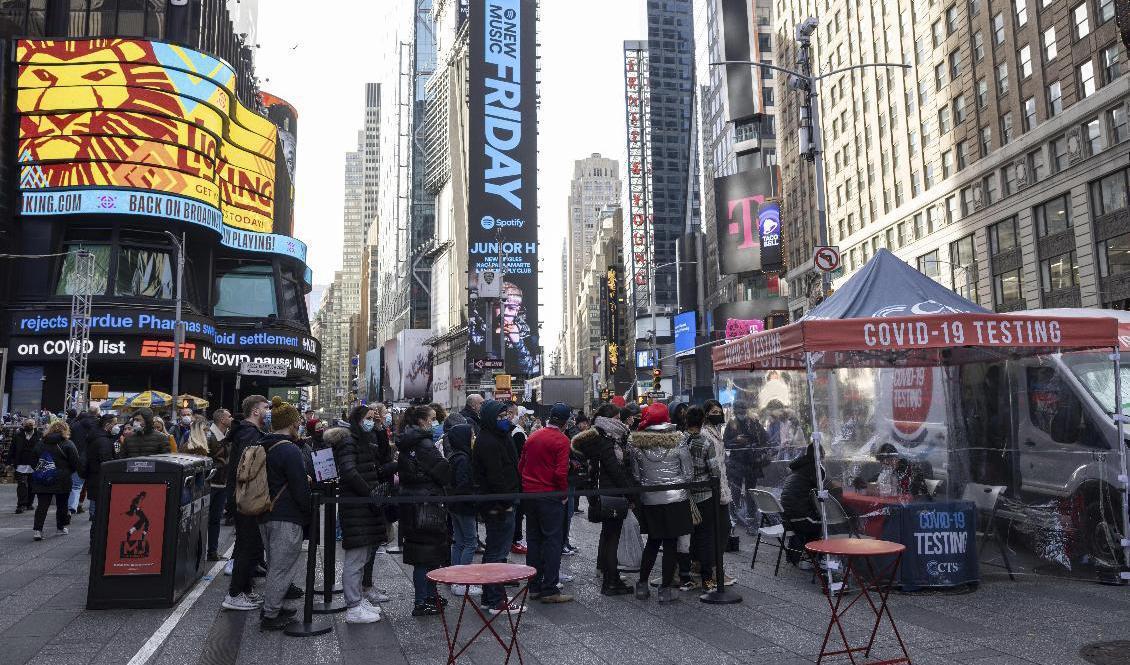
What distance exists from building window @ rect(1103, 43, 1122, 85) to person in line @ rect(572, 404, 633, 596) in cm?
3715

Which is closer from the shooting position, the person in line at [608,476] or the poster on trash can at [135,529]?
the poster on trash can at [135,529]

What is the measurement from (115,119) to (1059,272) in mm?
49495

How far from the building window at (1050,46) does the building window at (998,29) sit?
3.81m

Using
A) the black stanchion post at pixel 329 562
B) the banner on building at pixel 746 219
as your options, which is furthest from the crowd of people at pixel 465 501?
the banner on building at pixel 746 219

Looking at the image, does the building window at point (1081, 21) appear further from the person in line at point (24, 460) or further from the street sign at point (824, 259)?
the person in line at point (24, 460)

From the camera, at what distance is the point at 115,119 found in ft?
141

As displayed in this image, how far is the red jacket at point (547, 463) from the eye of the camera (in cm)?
858

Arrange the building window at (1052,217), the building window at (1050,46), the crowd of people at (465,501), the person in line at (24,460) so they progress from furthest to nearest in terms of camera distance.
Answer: the building window at (1050,46) → the building window at (1052,217) → the person in line at (24,460) → the crowd of people at (465,501)

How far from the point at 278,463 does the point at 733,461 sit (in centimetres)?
880

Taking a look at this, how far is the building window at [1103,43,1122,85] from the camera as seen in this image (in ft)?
115

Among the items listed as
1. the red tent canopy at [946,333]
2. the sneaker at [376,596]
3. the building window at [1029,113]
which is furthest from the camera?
the building window at [1029,113]

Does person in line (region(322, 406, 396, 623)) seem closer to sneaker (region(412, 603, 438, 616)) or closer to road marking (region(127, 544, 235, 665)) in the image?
Answer: sneaker (region(412, 603, 438, 616))

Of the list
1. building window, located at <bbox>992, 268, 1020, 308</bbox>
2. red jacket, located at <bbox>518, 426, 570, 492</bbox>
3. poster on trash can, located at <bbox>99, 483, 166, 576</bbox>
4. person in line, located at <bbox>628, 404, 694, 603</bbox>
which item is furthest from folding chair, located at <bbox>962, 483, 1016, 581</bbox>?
building window, located at <bbox>992, 268, 1020, 308</bbox>

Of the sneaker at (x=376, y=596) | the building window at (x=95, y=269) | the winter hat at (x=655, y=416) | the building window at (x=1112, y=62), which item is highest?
the building window at (x=1112, y=62)
